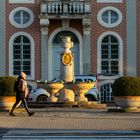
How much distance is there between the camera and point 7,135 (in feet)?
51.8

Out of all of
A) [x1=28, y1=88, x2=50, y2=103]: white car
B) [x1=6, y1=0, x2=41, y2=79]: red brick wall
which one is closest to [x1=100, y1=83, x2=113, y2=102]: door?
[x1=6, y1=0, x2=41, y2=79]: red brick wall

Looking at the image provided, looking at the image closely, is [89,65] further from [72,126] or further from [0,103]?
[72,126]

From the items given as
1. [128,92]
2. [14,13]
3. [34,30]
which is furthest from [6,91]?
[14,13]

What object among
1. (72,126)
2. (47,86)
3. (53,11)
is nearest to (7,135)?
(72,126)

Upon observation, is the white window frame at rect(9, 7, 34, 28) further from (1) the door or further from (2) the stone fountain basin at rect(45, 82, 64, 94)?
(2) the stone fountain basin at rect(45, 82, 64, 94)

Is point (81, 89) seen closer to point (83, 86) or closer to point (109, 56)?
point (83, 86)

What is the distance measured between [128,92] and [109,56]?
18.7 m

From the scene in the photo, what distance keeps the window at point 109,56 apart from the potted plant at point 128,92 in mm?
18274

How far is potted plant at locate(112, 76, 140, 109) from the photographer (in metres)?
23.8

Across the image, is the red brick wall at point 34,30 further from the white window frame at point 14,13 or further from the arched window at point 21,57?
the arched window at point 21,57

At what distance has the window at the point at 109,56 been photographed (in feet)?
139

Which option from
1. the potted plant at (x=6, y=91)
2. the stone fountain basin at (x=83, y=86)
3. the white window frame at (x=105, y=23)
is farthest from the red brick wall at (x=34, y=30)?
the potted plant at (x=6, y=91)

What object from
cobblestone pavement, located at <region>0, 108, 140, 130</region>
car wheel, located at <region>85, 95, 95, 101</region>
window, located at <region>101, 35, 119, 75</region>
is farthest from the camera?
window, located at <region>101, 35, 119, 75</region>

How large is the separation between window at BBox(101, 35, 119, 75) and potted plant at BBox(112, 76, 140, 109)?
60.0ft
